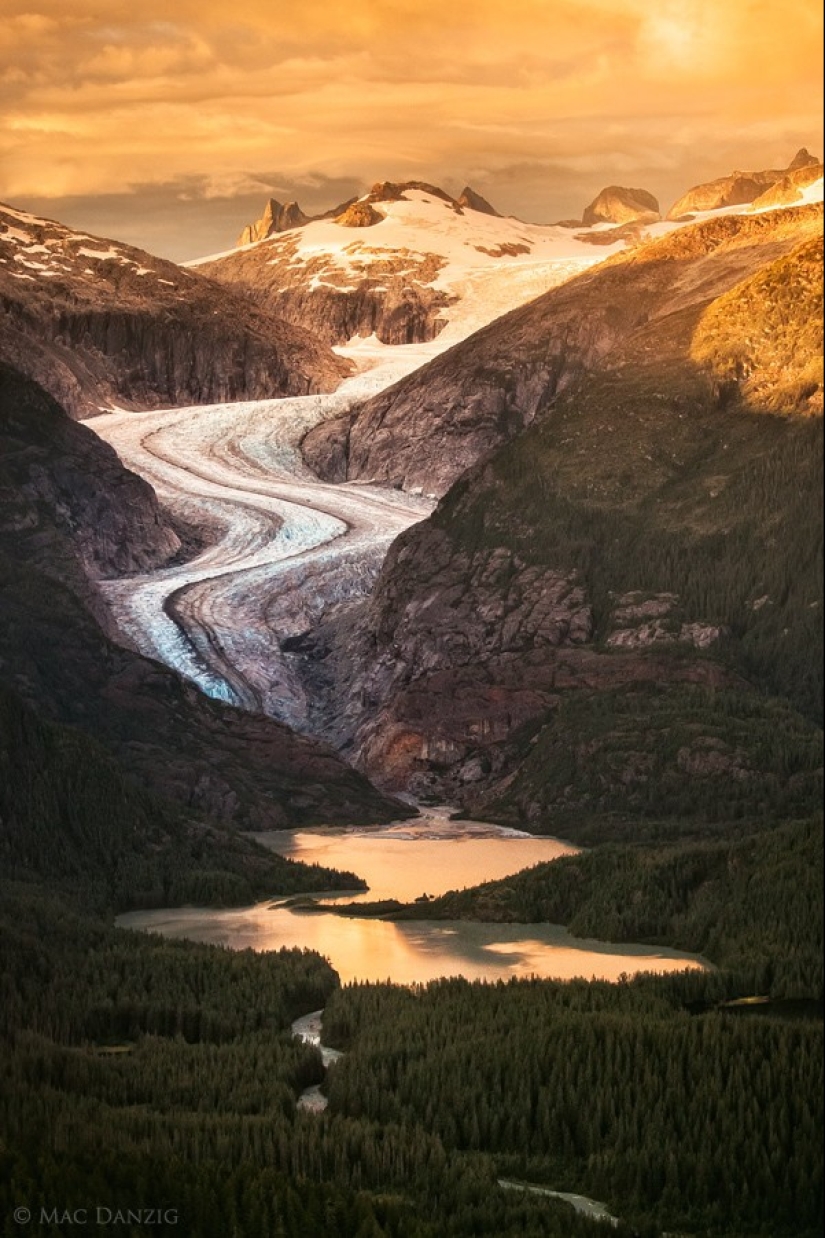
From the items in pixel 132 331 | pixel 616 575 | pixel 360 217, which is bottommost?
pixel 616 575

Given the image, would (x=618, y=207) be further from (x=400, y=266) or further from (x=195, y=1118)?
(x=195, y=1118)

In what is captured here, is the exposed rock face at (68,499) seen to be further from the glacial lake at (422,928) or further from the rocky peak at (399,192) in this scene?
the rocky peak at (399,192)

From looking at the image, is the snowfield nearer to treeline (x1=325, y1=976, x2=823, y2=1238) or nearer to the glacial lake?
the glacial lake

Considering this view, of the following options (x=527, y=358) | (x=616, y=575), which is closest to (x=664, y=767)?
(x=616, y=575)

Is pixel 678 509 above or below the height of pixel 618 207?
below

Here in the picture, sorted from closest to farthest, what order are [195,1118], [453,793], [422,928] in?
[195,1118] < [422,928] < [453,793]

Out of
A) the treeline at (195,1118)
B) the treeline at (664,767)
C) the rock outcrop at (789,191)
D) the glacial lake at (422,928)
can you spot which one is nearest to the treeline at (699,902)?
the glacial lake at (422,928)
